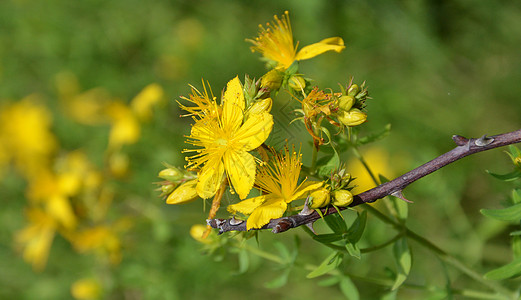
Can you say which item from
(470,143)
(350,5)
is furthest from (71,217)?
(350,5)

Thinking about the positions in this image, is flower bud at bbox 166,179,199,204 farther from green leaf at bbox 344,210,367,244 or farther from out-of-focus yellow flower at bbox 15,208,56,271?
out-of-focus yellow flower at bbox 15,208,56,271

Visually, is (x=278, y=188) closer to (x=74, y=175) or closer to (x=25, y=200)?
(x=74, y=175)

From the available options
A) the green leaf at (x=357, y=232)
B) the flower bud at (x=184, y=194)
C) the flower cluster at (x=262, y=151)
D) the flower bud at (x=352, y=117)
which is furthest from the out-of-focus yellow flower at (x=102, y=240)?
the flower bud at (x=352, y=117)

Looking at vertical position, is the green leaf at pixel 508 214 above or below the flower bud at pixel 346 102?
below

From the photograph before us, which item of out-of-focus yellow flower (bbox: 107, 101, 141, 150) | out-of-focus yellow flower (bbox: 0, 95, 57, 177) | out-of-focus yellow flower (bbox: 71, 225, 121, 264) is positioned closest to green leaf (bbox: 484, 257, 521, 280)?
A: out-of-focus yellow flower (bbox: 71, 225, 121, 264)

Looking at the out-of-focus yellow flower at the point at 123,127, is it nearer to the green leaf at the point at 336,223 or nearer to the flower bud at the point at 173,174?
the flower bud at the point at 173,174

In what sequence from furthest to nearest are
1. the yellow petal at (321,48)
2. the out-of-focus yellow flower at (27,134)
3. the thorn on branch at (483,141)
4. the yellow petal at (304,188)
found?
the out-of-focus yellow flower at (27,134), the yellow petal at (321,48), the yellow petal at (304,188), the thorn on branch at (483,141)

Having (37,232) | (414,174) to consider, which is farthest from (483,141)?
(37,232)
